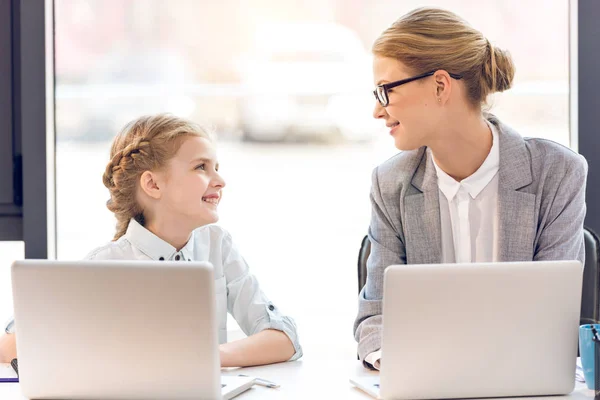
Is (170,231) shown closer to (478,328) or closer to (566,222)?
(478,328)

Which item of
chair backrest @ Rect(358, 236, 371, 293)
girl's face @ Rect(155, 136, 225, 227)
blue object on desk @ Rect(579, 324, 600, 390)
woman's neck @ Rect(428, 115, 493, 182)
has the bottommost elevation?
blue object on desk @ Rect(579, 324, 600, 390)

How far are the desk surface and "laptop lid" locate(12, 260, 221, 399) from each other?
16 centimetres

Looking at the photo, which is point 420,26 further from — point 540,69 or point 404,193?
point 540,69

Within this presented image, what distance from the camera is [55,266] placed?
1356 millimetres

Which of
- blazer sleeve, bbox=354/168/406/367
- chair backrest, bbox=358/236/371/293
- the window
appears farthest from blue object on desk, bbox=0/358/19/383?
the window

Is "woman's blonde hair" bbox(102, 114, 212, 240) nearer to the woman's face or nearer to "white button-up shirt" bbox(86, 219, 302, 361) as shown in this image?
"white button-up shirt" bbox(86, 219, 302, 361)

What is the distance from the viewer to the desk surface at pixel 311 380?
1.51 metres

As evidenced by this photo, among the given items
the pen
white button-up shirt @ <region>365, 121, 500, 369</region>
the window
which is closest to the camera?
the pen

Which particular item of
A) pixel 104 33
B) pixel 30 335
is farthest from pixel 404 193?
pixel 104 33

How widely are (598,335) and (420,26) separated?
0.89 m

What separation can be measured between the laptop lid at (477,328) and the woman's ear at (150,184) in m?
0.83

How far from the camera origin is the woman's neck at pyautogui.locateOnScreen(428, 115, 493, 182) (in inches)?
79.4

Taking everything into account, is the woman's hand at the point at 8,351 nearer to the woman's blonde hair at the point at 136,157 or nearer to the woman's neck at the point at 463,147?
the woman's blonde hair at the point at 136,157

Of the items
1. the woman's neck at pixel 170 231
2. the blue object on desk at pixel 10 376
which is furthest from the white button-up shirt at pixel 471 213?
the blue object on desk at pixel 10 376
